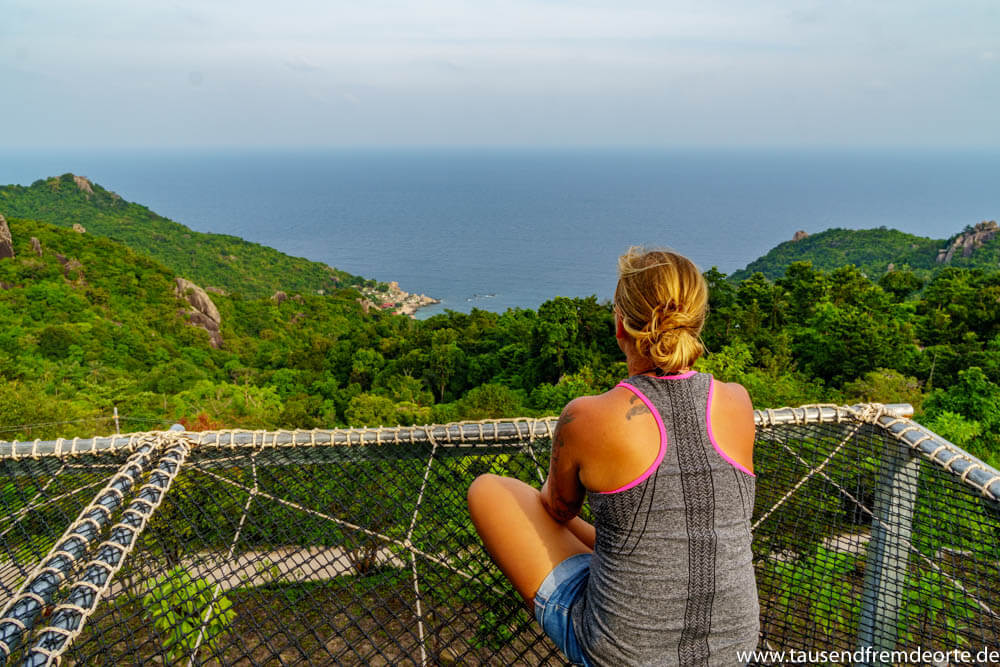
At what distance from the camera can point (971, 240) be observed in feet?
97.1

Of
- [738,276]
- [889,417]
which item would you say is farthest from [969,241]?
[889,417]

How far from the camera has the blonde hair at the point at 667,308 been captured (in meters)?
1.04

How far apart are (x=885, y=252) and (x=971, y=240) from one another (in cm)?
618

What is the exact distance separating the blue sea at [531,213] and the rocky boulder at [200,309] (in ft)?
60.9

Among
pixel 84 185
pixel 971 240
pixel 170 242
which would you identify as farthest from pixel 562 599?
pixel 84 185

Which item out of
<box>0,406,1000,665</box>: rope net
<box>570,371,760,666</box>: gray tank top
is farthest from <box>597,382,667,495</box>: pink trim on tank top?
<box>0,406,1000,665</box>: rope net

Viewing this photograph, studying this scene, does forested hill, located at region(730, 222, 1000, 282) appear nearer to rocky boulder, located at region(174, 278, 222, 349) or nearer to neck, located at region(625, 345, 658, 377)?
rocky boulder, located at region(174, 278, 222, 349)

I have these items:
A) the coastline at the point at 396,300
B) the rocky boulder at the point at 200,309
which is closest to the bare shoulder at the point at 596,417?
the rocky boulder at the point at 200,309

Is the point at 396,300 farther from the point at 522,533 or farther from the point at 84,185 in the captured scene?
the point at 522,533

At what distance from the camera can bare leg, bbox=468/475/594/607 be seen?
1.32 meters

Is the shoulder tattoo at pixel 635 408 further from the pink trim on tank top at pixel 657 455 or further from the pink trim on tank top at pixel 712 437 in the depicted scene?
the pink trim on tank top at pixel 712 437

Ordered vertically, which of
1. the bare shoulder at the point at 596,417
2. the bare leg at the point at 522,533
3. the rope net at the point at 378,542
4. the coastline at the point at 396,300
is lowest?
→ the coastline at the point at 396,300

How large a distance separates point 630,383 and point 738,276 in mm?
43097

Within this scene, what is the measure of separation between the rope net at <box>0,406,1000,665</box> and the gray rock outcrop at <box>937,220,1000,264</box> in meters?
35.1
